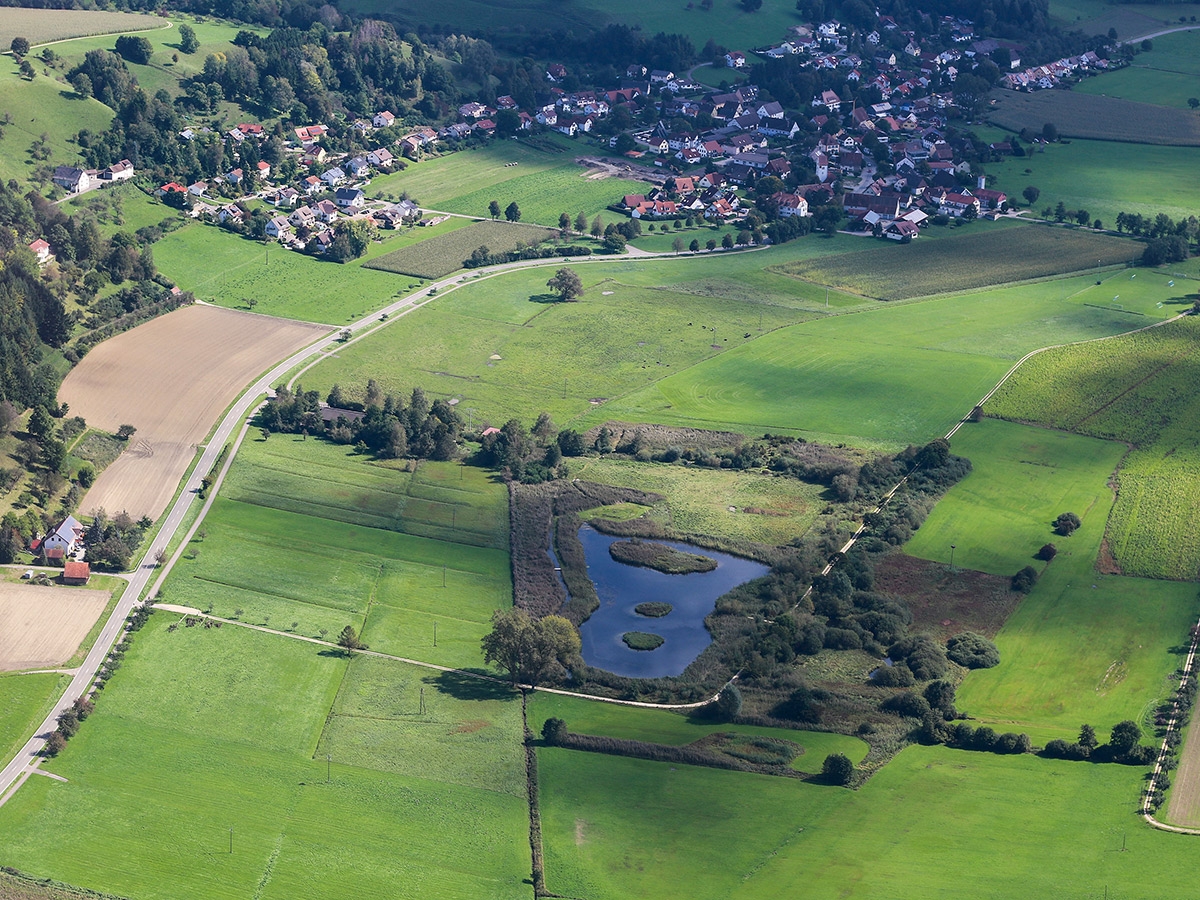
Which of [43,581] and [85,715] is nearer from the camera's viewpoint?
[85,715]

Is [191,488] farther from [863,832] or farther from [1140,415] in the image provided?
[1140,415]

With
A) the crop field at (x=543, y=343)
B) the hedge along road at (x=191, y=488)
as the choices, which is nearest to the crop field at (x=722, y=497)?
the crop field at (x=543, y=343)

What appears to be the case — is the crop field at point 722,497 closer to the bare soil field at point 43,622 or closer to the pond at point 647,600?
the pond at point 647,600

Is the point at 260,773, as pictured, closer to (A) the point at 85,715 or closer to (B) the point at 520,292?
(A) the point at 85,715

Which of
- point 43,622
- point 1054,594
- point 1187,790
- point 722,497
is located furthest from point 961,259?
point 43,622

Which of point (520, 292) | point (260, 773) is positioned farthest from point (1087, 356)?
point (260, 773)

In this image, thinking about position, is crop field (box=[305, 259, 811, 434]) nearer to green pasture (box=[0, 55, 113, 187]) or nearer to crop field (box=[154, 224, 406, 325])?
crop field (box=[154, 224, 406, 325])
